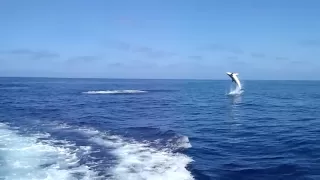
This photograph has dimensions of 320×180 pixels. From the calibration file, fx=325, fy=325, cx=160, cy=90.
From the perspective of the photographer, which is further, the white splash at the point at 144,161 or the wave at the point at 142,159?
the wave at the point at 142,159

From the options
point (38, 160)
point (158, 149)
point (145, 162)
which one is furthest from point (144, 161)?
point (38, 160)

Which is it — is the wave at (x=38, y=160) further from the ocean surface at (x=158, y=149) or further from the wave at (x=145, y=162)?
the wave at (x=145, y=162)

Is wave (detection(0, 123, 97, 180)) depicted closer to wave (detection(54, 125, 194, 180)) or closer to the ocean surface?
the ocean surface

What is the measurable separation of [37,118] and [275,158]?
32.1m

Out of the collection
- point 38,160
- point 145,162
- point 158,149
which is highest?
point 158,149

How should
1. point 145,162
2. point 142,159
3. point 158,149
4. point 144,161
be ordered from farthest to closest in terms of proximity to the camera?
point 158,149
point 142,159
point 144,161
point 145,162

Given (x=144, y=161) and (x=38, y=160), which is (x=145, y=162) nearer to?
(x=144, y=161)

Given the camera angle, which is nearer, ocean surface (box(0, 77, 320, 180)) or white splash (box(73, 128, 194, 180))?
white splash (box(73, 128, 194, 180))

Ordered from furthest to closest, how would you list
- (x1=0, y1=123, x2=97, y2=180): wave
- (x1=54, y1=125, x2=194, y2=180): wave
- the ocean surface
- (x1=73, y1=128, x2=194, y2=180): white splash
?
the ocean surface → (x1=54, y1=125, x2=194, y2=180): wave → (x1=73, y1=128, x2=194, y2=180): white splash → (x1=0, y1=123, x2=97, y2=180): wave

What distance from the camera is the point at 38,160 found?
22.4 meters

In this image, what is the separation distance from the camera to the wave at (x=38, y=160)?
63.4 ft

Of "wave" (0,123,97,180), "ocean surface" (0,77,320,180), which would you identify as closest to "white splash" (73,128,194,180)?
"ocean surface" (0,77,320,180)

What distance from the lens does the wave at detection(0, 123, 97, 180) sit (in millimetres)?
19328

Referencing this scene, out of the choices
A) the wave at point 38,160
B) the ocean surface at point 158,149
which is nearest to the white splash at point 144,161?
the ocean surface at point 158,149
